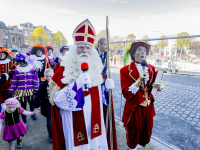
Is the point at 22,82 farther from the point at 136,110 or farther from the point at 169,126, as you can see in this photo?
the point at 169,126

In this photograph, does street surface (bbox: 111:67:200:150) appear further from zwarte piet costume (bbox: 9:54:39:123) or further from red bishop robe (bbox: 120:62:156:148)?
zwarte piet costume (bbox: 9:54:39:123)

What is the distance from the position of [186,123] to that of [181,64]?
1.98m

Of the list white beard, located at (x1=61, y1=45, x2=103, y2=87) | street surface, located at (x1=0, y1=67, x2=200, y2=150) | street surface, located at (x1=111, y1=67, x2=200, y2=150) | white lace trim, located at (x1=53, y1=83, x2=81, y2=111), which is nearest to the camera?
white lace trim, located at (x1=53, y1=83, x2=81, y2=111)

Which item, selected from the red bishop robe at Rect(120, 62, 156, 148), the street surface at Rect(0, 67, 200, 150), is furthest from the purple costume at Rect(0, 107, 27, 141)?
the red bishop robe at Rect(120, 62, 156, 148)

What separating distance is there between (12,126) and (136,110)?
237 cm

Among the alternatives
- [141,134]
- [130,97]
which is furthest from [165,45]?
[141,134]

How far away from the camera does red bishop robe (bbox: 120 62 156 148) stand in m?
2.30

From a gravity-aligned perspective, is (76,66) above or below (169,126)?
above

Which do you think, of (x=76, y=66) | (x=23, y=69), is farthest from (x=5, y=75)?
(x=76, y=66)

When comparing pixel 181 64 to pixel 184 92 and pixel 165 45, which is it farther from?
pixel 184 92

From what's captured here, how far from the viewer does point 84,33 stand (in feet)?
6.55

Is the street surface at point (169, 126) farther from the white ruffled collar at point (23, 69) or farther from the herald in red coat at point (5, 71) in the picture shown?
the white ruffled collar at point (23, 69)

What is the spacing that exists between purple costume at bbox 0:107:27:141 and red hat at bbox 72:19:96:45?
1935 millimetres

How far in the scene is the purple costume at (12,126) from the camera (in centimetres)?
256
